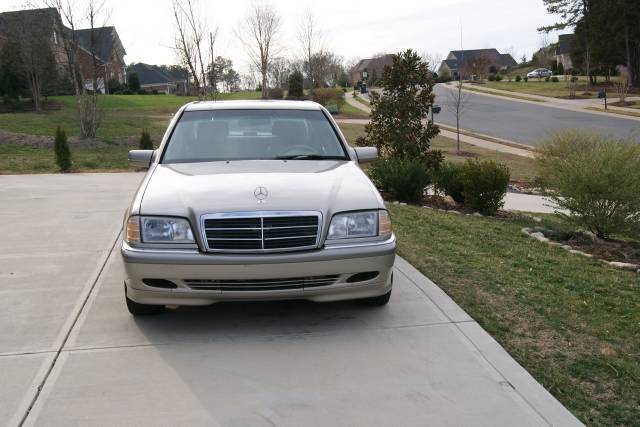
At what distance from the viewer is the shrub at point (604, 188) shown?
8102 millimetres

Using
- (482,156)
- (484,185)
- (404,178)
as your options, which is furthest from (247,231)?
(482,156)

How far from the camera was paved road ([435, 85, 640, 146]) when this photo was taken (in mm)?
30087

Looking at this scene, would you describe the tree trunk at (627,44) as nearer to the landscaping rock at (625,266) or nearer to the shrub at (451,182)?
the shrub at (451,182)

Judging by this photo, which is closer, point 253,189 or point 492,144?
point 253,189

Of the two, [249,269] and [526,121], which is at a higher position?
[249,269]

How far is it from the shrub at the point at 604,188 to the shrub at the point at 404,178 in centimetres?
243

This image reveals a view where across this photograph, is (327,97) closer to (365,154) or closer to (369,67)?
(365,154)

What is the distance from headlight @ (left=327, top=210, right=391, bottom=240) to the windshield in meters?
1.11

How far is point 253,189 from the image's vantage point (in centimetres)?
436

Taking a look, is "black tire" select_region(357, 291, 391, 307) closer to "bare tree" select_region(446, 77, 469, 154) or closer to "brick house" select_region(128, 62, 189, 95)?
"bare tree" select_region(446, 77, 469, 154)

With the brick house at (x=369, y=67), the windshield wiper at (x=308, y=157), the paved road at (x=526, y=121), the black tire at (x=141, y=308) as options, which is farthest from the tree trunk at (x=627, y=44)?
the black tire at (x=141, y=308)

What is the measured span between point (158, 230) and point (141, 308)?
0.70 metres

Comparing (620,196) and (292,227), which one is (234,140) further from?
(620,196)

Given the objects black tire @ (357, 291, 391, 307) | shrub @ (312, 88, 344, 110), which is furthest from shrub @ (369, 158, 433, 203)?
shrub @ (312, 88, 344, 110)
